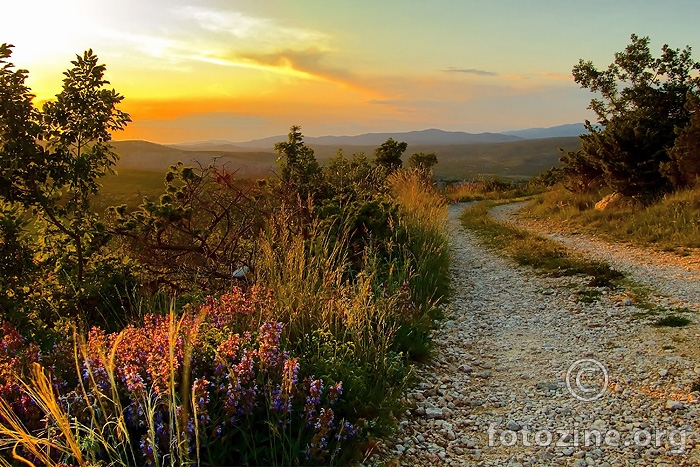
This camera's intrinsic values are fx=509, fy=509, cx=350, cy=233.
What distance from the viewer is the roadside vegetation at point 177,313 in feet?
8.45

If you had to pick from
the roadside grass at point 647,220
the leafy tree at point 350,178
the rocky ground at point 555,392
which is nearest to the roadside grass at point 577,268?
the rocky ground at point 555,392

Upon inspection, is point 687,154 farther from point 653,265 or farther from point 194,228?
point 194,228

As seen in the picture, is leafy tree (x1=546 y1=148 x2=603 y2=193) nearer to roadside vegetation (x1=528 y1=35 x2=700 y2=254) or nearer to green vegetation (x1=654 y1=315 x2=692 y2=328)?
roadside vegetation (x1=528 y1=35 x2=700 y2=254)

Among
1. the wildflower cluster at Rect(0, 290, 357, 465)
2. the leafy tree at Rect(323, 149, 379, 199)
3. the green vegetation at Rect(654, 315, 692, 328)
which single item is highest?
the leafy tree at Rect(323, 149, 379, 199)

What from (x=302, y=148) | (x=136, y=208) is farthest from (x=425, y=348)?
(x=302, y=148)

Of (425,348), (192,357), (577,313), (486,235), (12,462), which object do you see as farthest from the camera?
(486,235)

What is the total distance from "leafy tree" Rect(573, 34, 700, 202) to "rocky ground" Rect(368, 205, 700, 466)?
8020mm

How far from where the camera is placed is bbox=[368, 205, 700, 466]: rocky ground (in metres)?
3.31

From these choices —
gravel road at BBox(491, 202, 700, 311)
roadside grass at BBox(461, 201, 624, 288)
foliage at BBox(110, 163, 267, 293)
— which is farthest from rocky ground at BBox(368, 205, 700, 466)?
foliage at BBox(110, 163, 267, 293)

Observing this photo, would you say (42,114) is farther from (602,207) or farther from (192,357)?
(602,207)

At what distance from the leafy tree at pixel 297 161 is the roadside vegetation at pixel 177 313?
1.02 meters

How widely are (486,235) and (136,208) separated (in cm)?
925

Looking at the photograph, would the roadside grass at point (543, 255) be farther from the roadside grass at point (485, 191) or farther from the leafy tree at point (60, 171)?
the roadside grass at point (485, 191)

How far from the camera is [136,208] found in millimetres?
6328
